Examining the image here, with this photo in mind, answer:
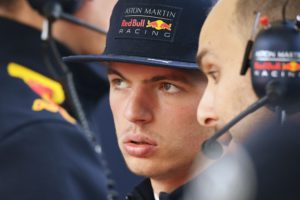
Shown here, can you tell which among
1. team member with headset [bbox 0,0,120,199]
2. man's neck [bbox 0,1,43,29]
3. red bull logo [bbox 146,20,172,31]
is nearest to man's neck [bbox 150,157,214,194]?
team member with headset [bbox 0,0,120,199]

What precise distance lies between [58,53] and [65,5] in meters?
0.17

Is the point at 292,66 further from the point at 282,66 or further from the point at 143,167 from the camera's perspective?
the point at 143,167

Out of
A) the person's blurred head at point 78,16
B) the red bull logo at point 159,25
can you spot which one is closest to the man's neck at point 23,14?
the person's blurred head at point 78,16

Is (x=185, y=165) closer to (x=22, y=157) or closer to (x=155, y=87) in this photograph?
(x=155, y=87)

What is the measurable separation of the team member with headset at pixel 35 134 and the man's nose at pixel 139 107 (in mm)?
148

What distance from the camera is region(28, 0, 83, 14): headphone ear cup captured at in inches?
93.1

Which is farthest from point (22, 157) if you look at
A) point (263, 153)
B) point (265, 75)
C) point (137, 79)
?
point (263, 153)

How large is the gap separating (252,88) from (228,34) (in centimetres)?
14

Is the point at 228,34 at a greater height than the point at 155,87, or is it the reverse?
the point at 228,34

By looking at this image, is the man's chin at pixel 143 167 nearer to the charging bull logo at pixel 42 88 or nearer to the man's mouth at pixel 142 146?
the man's mouth at pixel 142 146

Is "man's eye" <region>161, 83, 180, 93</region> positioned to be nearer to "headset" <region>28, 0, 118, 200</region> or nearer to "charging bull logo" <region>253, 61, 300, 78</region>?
"headset" <region>28, 0, 118, 200</region>

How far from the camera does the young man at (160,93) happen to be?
2051 mm

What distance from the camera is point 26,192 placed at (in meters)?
1.99

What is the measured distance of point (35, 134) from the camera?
2.04m
